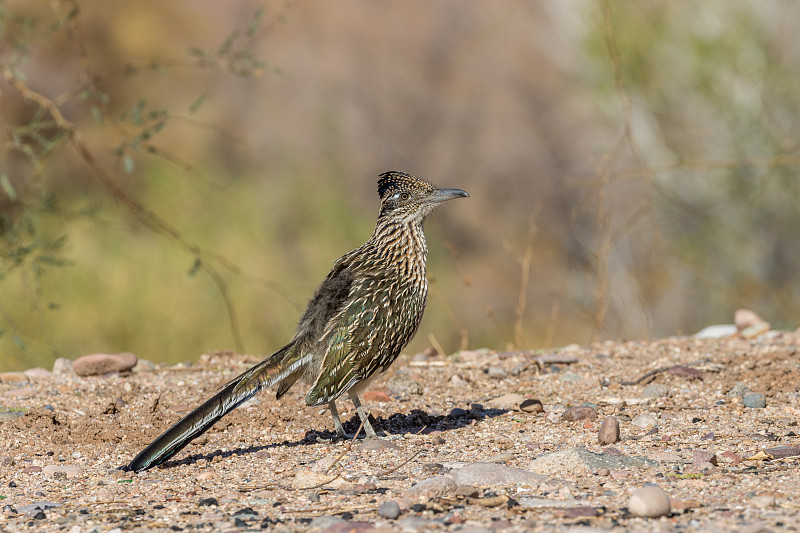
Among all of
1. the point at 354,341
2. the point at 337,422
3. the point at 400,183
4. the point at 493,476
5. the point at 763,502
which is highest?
the point at 400,183

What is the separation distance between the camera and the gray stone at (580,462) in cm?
437

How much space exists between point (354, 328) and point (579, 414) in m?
1.33

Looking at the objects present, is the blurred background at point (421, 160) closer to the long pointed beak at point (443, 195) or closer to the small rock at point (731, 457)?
the long pointed beak at point (443, 195)

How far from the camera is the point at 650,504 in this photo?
11.7 feet

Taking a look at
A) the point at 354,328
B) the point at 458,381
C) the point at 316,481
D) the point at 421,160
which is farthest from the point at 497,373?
the point at 421,160

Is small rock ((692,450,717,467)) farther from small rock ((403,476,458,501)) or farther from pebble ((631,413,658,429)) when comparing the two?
small rock ((403,476,458,501))

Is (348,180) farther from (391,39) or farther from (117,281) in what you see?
(117,281)

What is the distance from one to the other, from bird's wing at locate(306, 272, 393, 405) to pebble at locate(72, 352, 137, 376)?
2.33m

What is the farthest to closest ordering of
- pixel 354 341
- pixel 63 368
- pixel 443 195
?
pixel 63 368 → pixel 443 195 → pixel 354 341

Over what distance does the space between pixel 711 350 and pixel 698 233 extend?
248 inches

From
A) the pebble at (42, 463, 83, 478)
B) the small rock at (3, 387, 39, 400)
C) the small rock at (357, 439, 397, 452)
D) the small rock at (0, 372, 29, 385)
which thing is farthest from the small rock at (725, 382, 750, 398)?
the small rock at (0, 372, 29, 385)

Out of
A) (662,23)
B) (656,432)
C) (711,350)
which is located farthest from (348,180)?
(656,432)

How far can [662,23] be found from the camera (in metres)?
12.9

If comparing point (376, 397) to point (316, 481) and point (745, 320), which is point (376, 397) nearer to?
point (316, 481)
